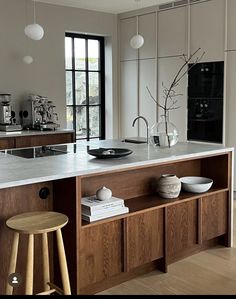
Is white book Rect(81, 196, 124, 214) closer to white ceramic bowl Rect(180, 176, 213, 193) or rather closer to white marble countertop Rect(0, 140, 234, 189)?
white marble countertop Rect(0, 140, 234, 189)

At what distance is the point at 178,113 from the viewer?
602cm

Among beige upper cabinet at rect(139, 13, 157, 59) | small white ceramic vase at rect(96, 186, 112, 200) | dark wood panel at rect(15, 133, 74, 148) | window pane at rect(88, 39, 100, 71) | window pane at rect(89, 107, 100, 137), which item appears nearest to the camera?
small white ceramic vase at rect(96, 186, 112, 200)

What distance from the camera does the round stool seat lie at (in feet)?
7.33

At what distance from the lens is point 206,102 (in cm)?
565

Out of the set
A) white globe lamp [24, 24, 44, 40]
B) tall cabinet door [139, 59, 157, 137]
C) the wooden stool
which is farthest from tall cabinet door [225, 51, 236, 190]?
the wooden stool

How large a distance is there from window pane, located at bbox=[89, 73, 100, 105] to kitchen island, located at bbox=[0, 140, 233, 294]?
10.0 ft

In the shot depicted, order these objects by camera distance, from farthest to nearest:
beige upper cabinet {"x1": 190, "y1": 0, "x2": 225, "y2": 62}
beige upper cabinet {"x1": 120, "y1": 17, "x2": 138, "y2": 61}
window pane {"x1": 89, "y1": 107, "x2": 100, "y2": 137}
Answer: window pane {"x1": 89, "y1": 107, "x2": 100, "y2": 137}, beige upper cabinet {"x1": 120, "y1": 17, "x2": 138, "y2": 61}, beige upper cabinet {"x1": 190, "y1": 0, "x2": 225, "y2": 62}

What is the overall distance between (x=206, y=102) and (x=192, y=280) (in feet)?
10.3

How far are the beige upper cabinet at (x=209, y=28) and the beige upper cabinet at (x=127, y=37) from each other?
44.7 inches

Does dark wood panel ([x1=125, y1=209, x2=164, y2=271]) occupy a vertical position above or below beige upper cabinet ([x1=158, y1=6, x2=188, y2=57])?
below

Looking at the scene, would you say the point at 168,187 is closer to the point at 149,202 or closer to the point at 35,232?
the point at 149,202

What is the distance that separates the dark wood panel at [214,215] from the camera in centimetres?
349

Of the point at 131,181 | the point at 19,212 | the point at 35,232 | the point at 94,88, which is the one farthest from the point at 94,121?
the point at 35,232

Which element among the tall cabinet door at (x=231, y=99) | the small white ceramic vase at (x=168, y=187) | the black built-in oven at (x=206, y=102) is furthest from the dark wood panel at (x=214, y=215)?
the black built-in oven at (x=206, y=102)
